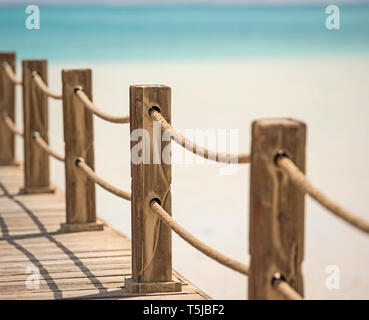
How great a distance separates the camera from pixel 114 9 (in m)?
58.2

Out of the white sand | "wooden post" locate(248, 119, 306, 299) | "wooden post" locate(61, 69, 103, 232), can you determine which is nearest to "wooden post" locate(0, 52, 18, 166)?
the white sand

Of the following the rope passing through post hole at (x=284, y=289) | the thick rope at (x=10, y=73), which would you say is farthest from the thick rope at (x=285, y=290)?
the thick rope at (x=10, y=73)

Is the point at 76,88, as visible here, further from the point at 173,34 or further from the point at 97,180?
the point at 173,34

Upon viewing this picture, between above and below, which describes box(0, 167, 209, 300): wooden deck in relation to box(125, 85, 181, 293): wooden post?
below

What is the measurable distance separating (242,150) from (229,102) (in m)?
5.57

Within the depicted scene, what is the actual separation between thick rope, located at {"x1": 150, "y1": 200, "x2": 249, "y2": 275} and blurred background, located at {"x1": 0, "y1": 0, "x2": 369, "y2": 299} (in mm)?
2994

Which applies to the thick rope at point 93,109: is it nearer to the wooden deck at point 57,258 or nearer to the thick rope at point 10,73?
the wooden deck at point 57,258

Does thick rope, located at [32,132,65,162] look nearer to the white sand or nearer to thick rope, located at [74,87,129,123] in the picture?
thick rope, located at [74,87,129,123]

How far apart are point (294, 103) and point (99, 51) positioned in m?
14.1

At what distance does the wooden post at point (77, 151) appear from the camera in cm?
454

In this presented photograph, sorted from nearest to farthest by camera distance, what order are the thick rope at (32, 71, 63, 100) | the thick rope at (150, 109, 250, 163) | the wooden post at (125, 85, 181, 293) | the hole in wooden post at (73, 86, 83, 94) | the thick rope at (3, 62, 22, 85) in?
the thick rope at (150, 109, 250, 163) < the wooden post at (125, 85, 181, 293) < the hole in wooden post at (73, 86, 83, 94) < the thick rope at (32, 71, 63, 100) < the thick rope at (3, 62, 22, 85)

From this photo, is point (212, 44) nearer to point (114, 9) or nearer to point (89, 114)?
point (114, 9)

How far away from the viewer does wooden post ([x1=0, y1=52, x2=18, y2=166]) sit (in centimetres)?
658

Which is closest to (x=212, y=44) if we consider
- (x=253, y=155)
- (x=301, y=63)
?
(x=301, y=63)
